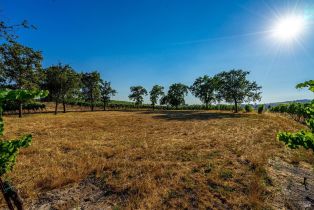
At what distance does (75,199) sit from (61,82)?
50913 millimetres

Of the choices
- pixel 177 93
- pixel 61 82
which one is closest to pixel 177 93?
pixel 177 93

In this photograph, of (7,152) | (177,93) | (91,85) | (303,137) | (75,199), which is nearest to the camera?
(7,152)

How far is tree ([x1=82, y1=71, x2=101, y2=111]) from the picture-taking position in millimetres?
68750

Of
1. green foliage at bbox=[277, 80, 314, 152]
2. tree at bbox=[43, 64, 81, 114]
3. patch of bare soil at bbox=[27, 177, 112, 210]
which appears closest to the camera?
green foliage at bbox=[277, 80, 314, 152]

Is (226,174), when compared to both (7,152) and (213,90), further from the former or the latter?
(213,90)

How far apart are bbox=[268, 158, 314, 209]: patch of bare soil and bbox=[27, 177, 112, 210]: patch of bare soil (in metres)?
5.18

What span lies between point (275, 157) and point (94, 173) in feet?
29.9

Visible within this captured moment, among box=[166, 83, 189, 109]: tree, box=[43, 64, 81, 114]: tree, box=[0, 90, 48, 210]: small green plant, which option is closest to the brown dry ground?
box=[0, 90, 48, 210]: small green plant

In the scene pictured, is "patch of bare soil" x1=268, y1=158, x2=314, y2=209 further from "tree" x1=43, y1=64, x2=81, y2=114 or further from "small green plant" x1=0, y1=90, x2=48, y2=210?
"tree" x1=43, y1=64, x2=81, y2=114

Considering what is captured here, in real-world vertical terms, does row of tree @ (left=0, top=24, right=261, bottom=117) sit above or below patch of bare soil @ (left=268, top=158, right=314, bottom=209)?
above

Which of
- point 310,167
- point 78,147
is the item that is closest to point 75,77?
point 78,147

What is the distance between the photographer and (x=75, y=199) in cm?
621

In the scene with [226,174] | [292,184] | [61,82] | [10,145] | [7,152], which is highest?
[61,82]

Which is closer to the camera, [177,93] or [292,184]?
[292,184]
